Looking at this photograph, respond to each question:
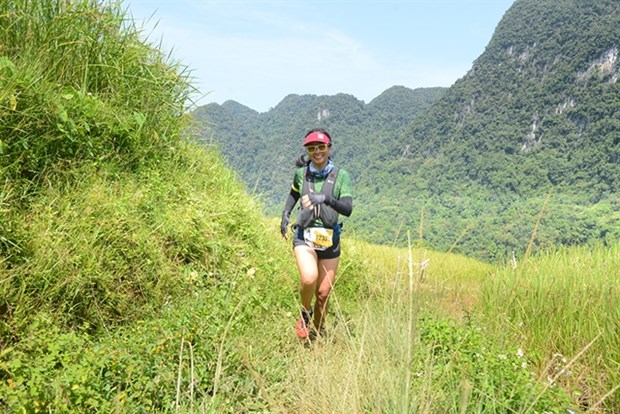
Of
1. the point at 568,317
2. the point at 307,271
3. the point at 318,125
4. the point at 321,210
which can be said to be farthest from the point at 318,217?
the point at 318,125

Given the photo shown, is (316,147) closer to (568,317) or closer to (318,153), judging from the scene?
(318,153)

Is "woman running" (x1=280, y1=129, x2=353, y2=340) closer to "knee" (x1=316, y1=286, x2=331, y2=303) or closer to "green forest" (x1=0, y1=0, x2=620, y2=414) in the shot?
"knee" (x1=316, y1=286, x2=331, y2=303)

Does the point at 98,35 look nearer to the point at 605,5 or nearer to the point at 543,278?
the point at 543,278

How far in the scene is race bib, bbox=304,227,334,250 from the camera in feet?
14.3

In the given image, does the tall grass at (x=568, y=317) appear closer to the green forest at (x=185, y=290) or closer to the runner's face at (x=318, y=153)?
the green forest at (x=185, y=290)

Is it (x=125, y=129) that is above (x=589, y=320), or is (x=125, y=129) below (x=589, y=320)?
above

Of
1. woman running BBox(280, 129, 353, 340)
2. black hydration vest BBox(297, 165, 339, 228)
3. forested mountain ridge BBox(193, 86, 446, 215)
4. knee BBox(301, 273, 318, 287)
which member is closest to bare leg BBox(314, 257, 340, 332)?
woman running BBox(280, 129, 353, 340)

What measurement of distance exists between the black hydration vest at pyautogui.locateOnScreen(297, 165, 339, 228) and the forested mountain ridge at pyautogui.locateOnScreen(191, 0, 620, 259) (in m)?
58.1

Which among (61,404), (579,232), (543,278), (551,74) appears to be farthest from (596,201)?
(61,404)

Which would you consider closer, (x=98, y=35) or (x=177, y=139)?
(x=98, y=35)

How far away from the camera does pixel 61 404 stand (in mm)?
2533

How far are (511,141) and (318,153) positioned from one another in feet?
431

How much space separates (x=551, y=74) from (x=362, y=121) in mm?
69861

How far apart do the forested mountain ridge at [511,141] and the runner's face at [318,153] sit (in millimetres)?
58058
